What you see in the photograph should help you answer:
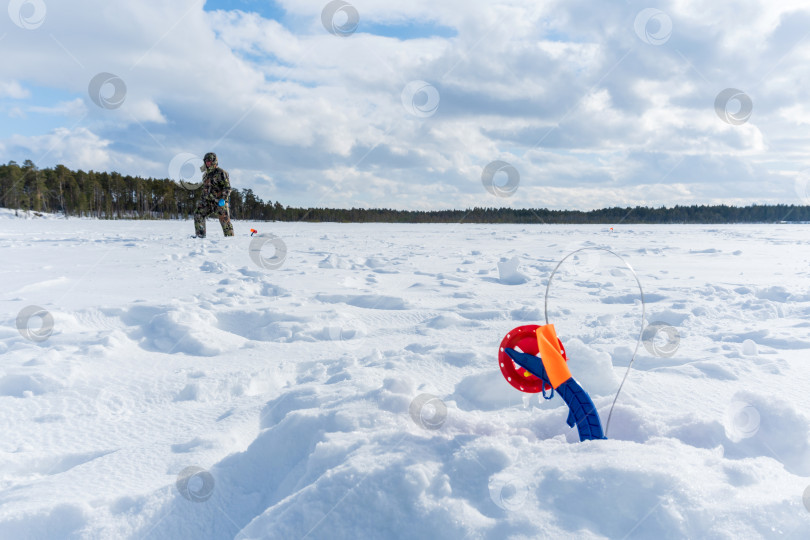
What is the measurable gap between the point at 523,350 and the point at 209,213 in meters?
11.7

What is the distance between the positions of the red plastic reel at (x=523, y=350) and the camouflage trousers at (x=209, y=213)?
36.1 ft

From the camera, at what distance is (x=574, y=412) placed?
192 centimetres

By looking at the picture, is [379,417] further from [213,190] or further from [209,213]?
[209,213]

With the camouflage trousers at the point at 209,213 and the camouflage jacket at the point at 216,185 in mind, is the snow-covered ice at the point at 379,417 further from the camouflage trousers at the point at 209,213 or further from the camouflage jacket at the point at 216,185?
the camouflage trousers at the point at 209,213

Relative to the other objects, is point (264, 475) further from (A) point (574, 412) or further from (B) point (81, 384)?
(B) point (81, 384)

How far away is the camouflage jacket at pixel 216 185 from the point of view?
11008 mm

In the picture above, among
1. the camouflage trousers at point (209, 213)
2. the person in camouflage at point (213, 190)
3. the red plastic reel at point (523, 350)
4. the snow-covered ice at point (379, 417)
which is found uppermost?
the person in camouflage at point (213, 190)

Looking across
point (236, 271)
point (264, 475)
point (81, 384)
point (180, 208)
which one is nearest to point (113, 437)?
point (81, 384)

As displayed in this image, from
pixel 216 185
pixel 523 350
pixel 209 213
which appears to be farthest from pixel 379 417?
pixel 209 213

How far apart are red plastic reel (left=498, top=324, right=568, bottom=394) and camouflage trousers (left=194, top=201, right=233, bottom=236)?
10998 millimetres

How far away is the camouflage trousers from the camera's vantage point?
11.7m

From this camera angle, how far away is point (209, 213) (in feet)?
39.9

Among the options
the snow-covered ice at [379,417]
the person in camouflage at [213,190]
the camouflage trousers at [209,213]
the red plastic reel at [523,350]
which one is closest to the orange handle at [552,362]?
the red plastic reel at [523,350]

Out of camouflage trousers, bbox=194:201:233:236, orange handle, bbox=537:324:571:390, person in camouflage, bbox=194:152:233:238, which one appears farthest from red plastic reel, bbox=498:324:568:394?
camouflage trousers, bbox=194:201:233:236
